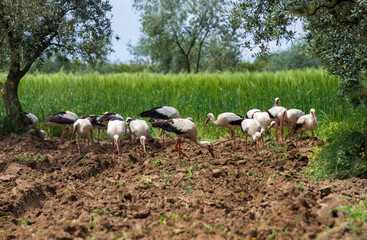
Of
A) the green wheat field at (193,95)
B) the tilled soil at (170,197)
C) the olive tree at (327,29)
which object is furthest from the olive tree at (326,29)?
the green wheat field at (193,95)

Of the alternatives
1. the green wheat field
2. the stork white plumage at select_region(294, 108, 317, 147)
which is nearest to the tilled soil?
the stork white plumage at select_region(294, 108, 317, 147)

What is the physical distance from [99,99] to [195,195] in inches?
357

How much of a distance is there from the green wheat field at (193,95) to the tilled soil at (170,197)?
3.45m

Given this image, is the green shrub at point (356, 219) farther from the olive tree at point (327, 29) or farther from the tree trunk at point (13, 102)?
the tree trunk at point (13, 102)

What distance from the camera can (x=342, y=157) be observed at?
6.45 meters

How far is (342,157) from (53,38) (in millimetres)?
8413

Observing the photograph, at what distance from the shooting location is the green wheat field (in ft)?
41.2

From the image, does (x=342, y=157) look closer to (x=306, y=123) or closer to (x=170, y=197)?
(x=306, y=123)

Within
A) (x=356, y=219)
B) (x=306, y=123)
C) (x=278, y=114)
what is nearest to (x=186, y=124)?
(x=278, y=114)

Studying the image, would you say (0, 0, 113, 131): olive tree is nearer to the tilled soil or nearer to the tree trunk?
the tree trunk

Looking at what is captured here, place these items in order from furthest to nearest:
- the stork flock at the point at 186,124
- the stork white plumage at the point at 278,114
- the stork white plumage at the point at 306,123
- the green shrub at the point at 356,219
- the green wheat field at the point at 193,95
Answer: the green wheat field at the point at 193,95, the stork white plumage at the point at 278,114, the stork white plumage at the point at 306,123, the stork flock at the point at 186,124, the green shrub at the point at 356,219

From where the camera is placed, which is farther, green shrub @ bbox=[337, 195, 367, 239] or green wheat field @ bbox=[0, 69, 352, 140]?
green wheat field @ bbox=[0, 69, 352, 140]

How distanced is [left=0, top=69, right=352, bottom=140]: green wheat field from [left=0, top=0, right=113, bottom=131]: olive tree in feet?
7.04

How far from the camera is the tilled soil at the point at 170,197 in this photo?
4.32 meters
